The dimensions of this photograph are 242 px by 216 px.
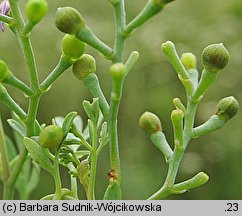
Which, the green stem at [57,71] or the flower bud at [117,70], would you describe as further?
the green stem at [57,71]

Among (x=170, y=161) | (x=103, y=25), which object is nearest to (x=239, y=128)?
(x=103, y=25)

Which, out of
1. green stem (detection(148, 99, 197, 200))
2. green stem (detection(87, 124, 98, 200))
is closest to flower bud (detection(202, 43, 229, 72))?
green stem (detection(148, 99, 197, 200))

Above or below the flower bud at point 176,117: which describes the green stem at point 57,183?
below

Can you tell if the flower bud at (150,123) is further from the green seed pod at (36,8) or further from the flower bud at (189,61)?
the green seed pod at (36,8)

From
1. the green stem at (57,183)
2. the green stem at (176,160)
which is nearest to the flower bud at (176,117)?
the green stem at (176,160)

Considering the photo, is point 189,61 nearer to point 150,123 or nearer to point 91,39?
point 150,123

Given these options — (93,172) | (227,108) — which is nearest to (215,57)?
(227,108)
